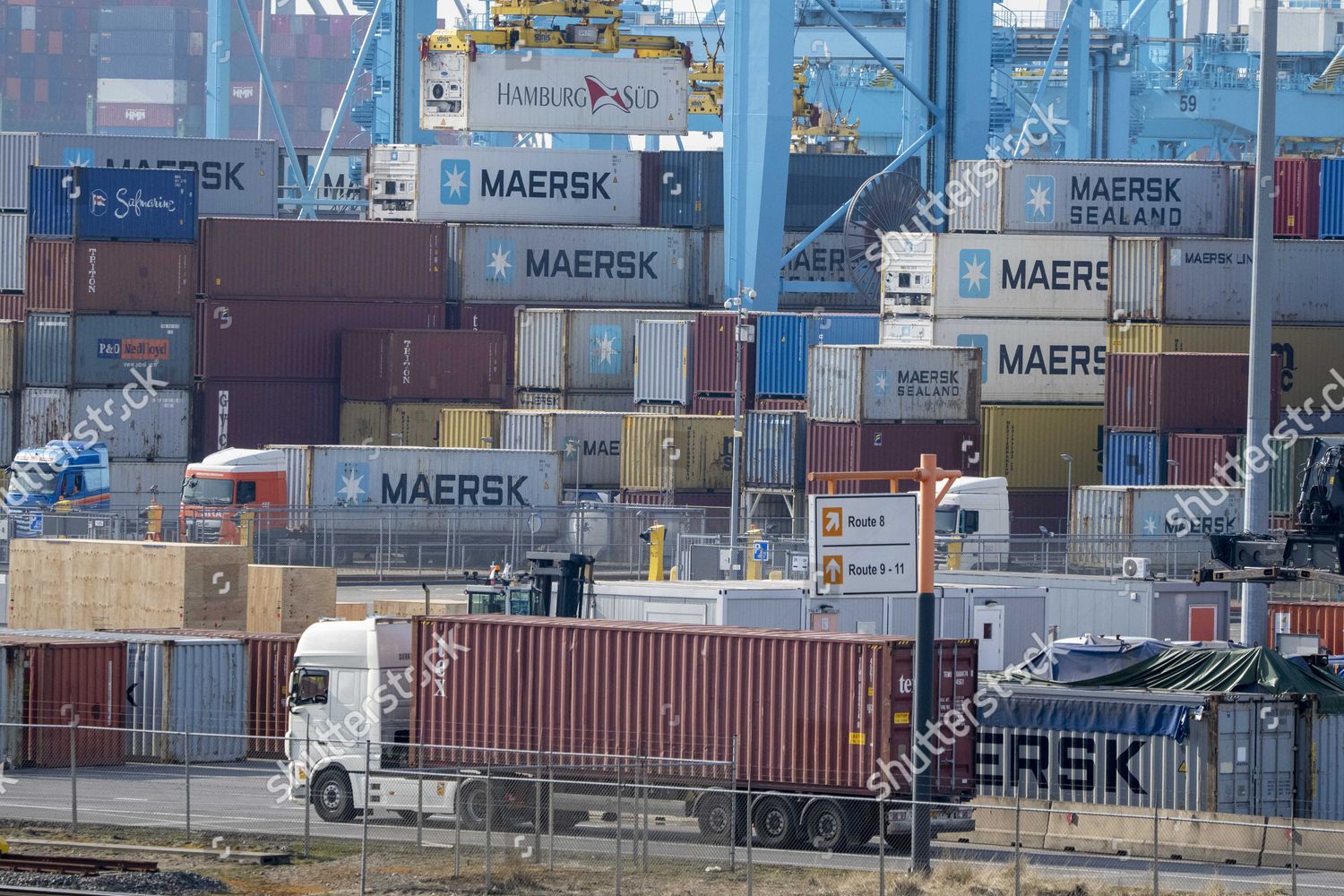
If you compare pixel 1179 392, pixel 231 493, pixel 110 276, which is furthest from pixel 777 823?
pixel 110 276

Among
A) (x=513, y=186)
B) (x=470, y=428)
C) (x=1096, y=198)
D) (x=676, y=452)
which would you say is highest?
(x=513, y=186)

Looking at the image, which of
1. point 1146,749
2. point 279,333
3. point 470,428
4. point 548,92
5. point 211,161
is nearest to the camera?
point 1146,749

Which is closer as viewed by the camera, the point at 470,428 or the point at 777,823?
the point at 777,823

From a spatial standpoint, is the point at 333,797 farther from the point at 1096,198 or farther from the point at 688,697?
the point at 1096,198

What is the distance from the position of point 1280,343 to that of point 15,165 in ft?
130

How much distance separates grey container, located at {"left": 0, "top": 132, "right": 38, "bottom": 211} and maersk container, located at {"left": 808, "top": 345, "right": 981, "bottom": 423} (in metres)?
28.3

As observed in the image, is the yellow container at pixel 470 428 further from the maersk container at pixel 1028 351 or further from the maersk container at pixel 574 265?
Answer: the maersk container at pixel 1028 351

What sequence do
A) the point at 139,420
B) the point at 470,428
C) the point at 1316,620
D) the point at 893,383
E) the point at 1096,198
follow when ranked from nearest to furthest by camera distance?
the point at 1316,620
the point at 893,383
the point at 139,420
the point at 470,428
the point at 1096,198

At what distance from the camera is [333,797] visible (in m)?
23.3

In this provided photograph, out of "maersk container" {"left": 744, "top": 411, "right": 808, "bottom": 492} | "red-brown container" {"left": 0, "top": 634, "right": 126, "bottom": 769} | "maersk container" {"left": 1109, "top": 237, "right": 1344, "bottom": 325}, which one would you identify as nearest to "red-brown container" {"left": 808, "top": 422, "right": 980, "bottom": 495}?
"maersk container" {"left": 744, "top": 411, "right": 808, "bottom": 492}

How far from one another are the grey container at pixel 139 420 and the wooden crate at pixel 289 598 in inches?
914

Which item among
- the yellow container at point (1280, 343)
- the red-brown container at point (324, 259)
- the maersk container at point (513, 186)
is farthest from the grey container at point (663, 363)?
the yellow container at point (1280, 343)

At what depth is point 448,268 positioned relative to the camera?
210 feet

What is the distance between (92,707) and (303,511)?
21.1 metres
